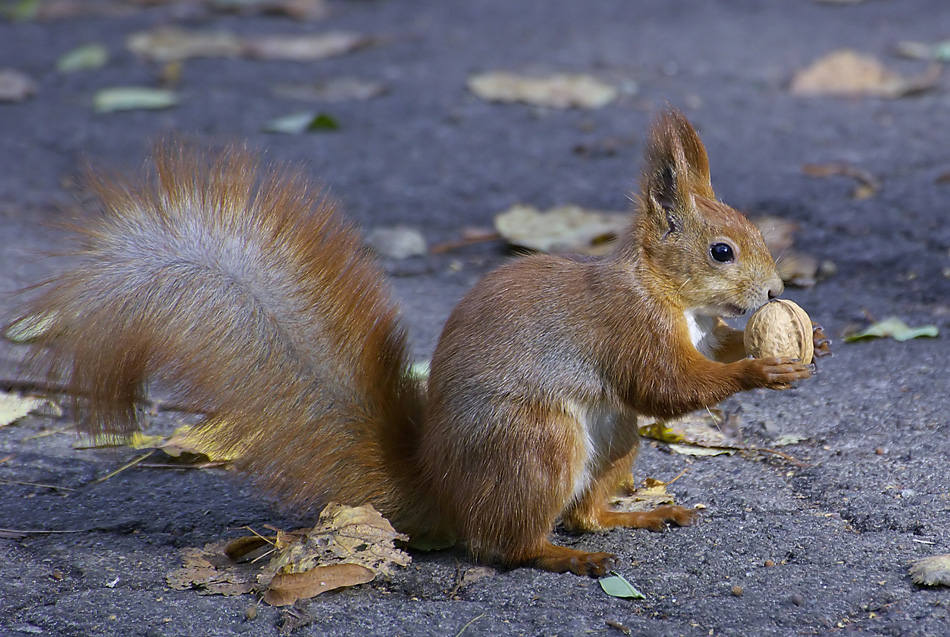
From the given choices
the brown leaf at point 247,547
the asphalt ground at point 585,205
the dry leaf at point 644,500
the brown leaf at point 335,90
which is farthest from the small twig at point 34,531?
the brown leaf at point 335,90

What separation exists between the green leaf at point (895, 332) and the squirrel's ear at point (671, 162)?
0.95 metres

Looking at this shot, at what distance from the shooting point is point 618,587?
71.9 inches

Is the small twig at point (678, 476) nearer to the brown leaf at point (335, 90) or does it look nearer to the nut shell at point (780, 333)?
the nut shell at point (780, 333)

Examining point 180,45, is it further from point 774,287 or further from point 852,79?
point 774,287

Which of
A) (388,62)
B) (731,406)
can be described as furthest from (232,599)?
(388,62)

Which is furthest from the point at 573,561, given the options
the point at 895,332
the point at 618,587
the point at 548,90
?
the point at 548,90

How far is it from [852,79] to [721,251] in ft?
10.0

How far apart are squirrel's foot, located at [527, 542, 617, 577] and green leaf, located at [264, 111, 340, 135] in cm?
292

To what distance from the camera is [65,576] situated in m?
1.90

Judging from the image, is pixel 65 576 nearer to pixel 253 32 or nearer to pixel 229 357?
pixel 229 357

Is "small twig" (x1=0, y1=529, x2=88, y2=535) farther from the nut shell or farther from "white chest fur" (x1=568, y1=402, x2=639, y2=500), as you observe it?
the nut shell

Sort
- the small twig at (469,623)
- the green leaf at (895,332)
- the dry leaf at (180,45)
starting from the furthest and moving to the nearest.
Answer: the dry leaf at (180,45) → the green leaf at (895,332) → the small twig at (469,623)

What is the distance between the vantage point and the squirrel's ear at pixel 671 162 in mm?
1974

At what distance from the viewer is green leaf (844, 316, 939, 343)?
271 centimetres
